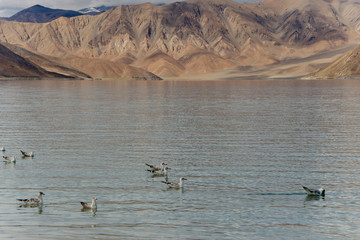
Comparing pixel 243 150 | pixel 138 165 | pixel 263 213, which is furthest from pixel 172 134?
pixel 263 213

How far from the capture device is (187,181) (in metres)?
25.8

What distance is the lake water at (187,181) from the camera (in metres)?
18.8

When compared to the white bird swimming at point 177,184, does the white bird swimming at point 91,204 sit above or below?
below

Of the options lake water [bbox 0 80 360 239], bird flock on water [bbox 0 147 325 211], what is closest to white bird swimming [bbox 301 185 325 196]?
bird flock on water [bbox 0 147 325 211]

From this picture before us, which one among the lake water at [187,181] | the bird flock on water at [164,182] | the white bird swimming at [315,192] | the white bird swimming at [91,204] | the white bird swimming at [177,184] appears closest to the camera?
the lake water at [187,181]

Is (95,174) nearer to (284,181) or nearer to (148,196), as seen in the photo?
(148,196)

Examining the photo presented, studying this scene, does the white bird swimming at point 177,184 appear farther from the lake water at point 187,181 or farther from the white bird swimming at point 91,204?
the white bird swimming at point 91,204

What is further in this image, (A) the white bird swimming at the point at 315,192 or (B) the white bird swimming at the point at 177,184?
(B) the white bird swimming at the point at 177,184

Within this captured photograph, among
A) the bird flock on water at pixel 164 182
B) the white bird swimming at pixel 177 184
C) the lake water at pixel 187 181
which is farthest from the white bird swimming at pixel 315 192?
the white bird swimming at pixel 177 184

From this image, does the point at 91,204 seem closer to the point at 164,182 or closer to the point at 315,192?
the point at 164,182

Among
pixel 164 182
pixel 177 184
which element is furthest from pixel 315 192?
pixel 164 182

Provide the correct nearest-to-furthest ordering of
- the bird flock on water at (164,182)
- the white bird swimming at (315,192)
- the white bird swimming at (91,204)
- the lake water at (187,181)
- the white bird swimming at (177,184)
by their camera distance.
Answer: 1. the lake water at (187,181)
2. the white bird swimming at (91,204)
3. the bird flock on water at (164,182)
4. the white bird swimming at (315,192)
5. the white bird swimming at (177,184)

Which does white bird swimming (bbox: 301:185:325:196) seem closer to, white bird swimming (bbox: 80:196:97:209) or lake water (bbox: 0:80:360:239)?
lake water (bbox: 0:80:360:239)

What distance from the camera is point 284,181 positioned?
85.0 feet
